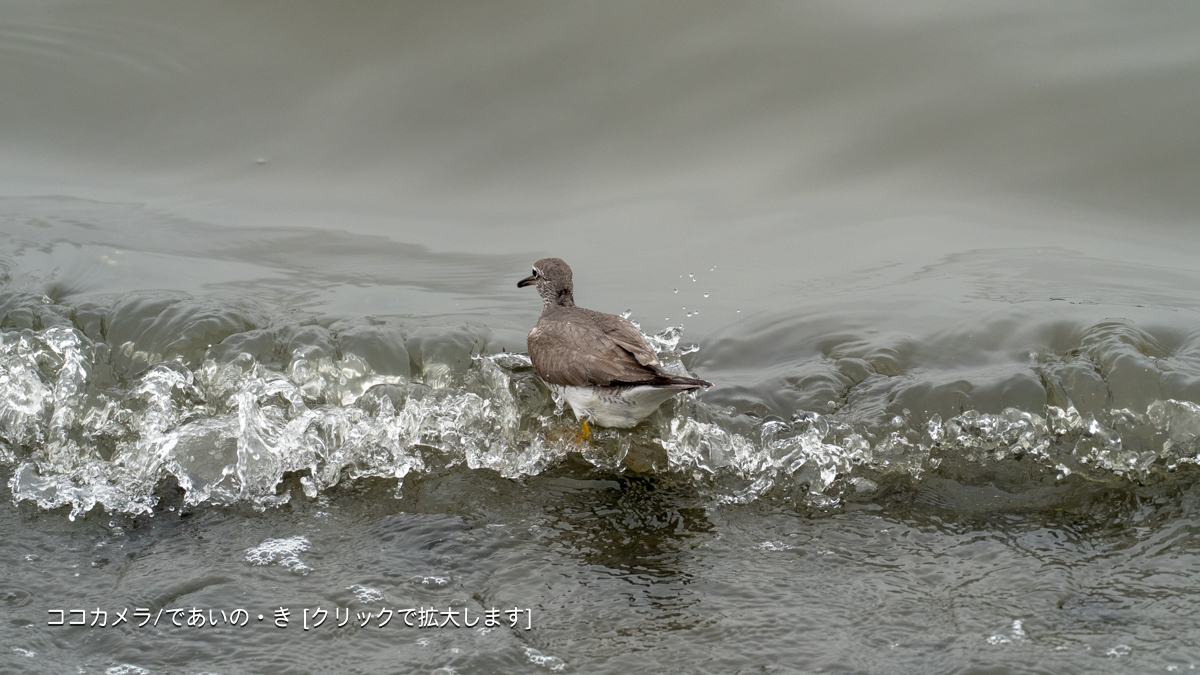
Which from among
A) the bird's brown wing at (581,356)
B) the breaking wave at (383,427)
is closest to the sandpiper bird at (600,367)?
the bird's brown wing at (581,356)

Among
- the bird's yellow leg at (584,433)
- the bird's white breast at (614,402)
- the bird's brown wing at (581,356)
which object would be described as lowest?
the bird's yellow leg at (584,433)

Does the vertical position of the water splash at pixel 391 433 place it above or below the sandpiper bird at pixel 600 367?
below

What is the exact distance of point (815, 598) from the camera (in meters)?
4.07

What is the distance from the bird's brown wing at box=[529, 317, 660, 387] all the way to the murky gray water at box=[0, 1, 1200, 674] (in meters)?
0.36

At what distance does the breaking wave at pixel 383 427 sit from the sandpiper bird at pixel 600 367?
19 cm

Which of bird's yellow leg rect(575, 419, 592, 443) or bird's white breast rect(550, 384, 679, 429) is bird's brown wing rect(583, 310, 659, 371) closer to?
bird's white breast rect(550, 384, 679, 429)

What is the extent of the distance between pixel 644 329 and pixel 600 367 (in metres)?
1.55

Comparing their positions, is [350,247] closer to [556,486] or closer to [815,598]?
[556,486]

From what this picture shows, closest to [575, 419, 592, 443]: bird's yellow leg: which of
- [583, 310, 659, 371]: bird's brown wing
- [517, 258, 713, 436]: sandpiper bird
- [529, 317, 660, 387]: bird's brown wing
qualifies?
[517, 258, 713, 436]: sandpiper bird

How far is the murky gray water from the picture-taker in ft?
13.0

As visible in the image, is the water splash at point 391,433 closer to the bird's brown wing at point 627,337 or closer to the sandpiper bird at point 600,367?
the sandpiper bird at point 600,367

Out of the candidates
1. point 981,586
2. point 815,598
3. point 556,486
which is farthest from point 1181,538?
point 556,486

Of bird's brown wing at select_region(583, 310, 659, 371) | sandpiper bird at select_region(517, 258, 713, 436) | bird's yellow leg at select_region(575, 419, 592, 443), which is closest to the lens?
sandpiper bird at select_region(517, 258, 713, 436)

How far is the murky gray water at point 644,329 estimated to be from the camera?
156 inches
